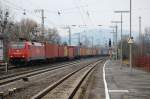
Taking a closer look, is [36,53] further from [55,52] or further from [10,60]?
[55,52]

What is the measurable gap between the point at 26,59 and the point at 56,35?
329 feet

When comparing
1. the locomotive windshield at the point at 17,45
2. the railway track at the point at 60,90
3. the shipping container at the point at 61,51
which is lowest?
the railway track at the point at 60,90

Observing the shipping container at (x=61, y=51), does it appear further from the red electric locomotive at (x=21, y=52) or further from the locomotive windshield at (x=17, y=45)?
the locomotive windshield at (x=17, y=45)

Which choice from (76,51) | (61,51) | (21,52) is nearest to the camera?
(21,52)

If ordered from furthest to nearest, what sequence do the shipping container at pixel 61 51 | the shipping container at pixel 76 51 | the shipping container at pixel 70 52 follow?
the shipping container at pixel 76 51
the shipping container at pixel 70 52
the shipping container at pixel 61 51

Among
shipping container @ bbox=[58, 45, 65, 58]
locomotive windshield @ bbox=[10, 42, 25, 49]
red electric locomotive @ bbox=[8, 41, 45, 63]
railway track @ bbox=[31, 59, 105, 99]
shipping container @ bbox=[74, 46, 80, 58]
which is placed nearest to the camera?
railway track @ bbox=[31, 59, 105, 99]

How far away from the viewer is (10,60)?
4822 cm

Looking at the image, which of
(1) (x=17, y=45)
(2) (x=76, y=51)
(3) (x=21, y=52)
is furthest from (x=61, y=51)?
(3) (x=21, y=52)

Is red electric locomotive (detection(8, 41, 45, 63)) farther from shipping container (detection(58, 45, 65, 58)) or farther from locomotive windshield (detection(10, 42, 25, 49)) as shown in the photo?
shipping container (detection(58, 45, 65, 58))

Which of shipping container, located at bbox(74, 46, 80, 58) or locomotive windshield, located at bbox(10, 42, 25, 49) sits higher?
locomotive windshield, located at bbox(10, 42, 25, 49)

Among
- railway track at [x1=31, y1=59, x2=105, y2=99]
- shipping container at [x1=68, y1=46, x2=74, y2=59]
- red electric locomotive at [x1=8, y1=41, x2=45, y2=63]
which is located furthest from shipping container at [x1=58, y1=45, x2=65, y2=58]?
railway track at [x1=31, y1=59, x2=105, y2=99]

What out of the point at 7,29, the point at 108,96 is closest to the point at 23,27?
the point at 7,29

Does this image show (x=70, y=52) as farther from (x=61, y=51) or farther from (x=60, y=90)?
(x=60, y=90)

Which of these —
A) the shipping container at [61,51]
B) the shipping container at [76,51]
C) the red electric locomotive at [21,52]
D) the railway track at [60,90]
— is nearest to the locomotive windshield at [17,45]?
the red electric locomotive at [21,52]
